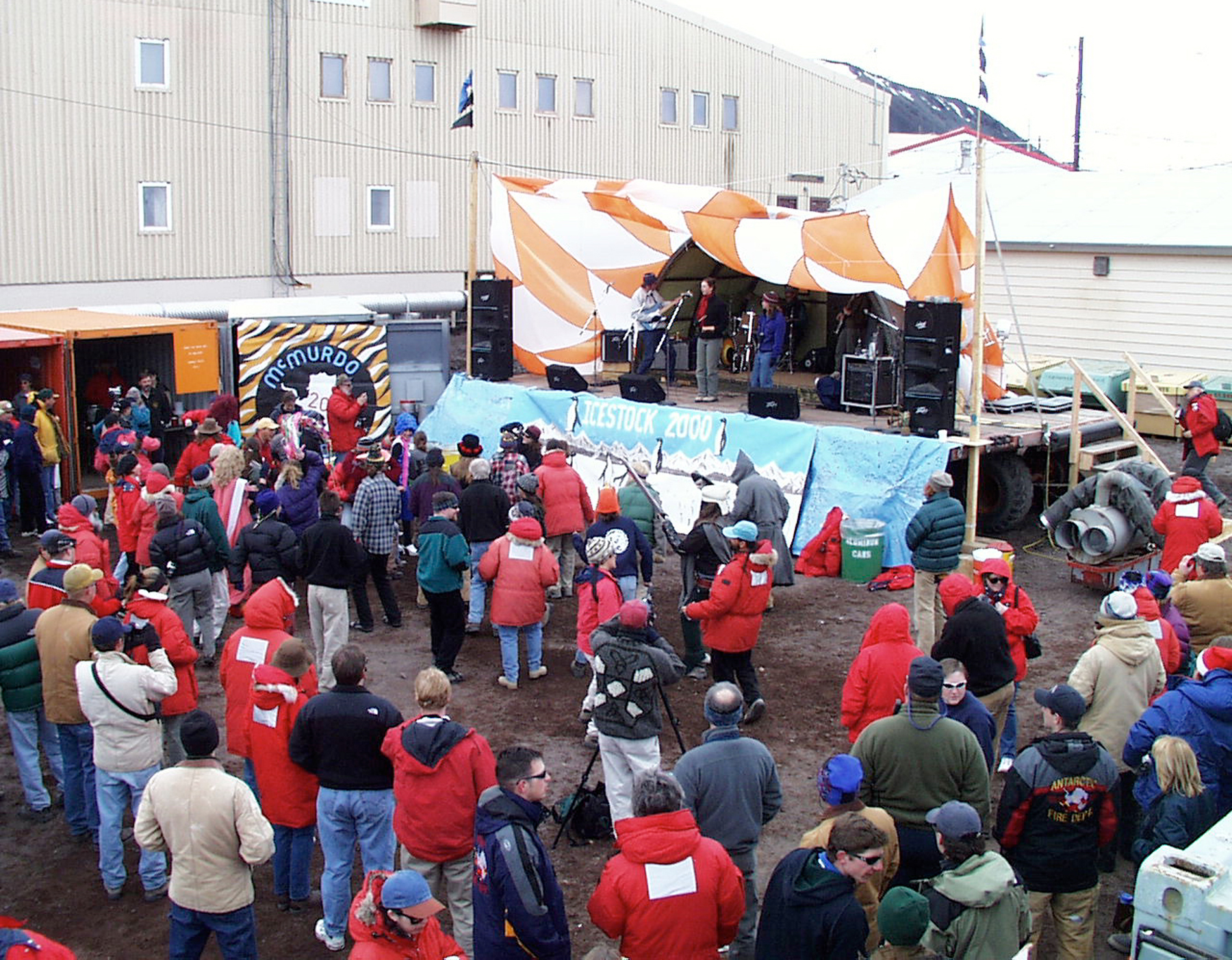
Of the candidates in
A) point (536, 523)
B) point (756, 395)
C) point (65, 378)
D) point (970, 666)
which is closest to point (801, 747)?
point (970, 666)

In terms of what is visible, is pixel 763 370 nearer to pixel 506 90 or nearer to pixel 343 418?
pixel 343 418

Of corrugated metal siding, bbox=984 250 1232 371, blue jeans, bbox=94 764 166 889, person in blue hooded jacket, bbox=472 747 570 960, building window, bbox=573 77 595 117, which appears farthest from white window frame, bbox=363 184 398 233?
person in blue hooded jacket, bbox=472 747 570 960

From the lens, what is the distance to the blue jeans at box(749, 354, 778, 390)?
14.5 m

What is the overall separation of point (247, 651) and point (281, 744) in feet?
2.84

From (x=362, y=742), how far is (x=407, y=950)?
1.58 m

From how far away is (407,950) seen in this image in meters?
3.87

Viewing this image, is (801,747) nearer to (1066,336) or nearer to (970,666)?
(970,666)

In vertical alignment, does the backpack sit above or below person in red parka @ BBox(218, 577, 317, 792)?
above

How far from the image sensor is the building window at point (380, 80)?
2391cm

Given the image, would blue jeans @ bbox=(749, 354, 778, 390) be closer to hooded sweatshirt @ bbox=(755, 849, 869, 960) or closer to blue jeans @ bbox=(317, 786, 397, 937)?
blue jeans @ bbox=(317, 786, 397, 937)

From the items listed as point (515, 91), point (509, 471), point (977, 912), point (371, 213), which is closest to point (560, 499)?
point (509, 471)

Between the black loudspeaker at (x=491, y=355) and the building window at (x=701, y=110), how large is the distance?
533 inches

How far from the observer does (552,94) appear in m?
25.9

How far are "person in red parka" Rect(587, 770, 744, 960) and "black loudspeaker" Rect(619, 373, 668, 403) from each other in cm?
1006
